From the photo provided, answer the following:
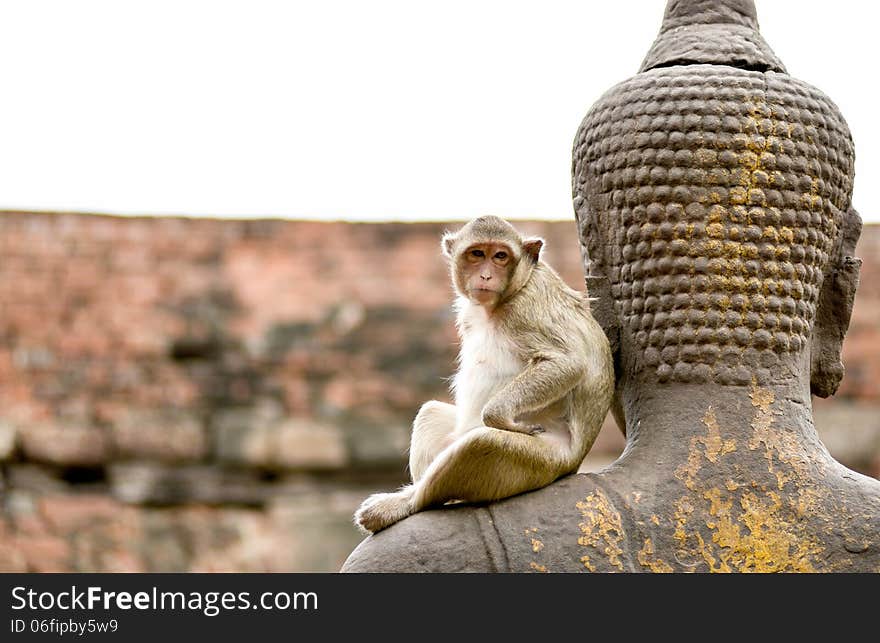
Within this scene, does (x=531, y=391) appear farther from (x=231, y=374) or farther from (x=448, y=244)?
(x=231, y=374)

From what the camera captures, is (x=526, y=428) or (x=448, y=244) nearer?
(x=526, y=428)

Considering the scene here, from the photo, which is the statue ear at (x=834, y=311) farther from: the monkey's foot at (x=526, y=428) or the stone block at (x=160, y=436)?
the stone block at (x=160, y=436)

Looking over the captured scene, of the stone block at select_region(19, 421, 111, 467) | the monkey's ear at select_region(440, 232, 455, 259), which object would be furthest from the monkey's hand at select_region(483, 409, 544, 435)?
the stone block at select_region(19, 421, 111, 467)

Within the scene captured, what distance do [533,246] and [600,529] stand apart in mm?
1221

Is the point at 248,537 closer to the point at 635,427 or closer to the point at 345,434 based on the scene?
the point at 345,434

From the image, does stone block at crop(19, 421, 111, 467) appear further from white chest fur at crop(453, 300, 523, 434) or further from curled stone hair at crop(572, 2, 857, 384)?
curled stone hair at crop(572, 2, 857, 384)

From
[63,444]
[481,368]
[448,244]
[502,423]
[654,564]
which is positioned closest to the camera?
[654,564]

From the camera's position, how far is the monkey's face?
4.93 meters

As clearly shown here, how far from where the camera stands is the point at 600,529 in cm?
426

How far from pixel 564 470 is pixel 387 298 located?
933 cm

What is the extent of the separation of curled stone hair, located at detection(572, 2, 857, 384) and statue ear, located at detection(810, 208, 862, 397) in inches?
7.0

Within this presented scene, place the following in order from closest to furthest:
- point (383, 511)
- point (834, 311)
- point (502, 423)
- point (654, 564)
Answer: point (654, 564)
point (383, 511)
point (502, 423)
point (834, 311)

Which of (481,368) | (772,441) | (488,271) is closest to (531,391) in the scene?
(481,368)

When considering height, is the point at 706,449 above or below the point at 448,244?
below
